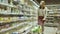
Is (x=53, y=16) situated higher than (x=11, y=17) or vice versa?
(x=11, y=17)

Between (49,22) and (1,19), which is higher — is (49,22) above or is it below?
below

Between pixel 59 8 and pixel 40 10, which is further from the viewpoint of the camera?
pixel 59 8

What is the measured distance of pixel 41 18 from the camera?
4016 mm

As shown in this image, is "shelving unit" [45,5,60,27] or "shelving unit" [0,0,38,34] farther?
"shelving unit" [45,5,60,27]

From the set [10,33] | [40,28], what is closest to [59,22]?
[40,28]

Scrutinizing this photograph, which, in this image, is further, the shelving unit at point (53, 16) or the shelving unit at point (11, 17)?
the shelving unit at point (53, 16)

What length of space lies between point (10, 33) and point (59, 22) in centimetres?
532

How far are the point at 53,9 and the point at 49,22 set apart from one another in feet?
3.04

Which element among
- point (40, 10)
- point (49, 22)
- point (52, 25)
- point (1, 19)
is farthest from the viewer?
point (49, 22)

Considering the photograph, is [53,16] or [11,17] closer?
[11,17]

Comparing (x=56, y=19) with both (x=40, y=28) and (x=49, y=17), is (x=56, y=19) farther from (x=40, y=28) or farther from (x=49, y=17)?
(x=40, y=28)

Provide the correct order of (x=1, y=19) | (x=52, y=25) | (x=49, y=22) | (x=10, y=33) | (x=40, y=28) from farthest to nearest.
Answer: (x=49, y=22)
(x=52, y=25)
(x=40, y=28)
(x=10, y=33)
(x=1, y=19)

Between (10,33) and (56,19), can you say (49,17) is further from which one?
(10,33)

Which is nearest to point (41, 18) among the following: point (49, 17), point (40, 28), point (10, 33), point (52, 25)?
point (40, 28)
